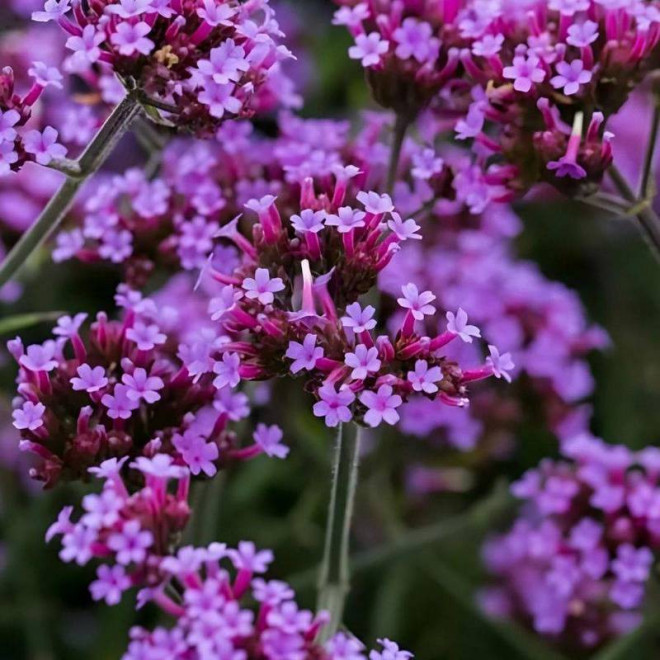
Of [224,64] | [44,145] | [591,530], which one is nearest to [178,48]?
[224,64]

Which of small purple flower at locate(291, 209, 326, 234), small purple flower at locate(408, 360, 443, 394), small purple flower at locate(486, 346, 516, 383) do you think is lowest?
small purple flower at locate(486, 346, 516, 383)

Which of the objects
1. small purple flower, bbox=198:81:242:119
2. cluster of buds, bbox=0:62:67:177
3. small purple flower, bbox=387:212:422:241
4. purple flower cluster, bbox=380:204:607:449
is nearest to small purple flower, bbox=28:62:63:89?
cluster of buds, bbox=0:62:67:177

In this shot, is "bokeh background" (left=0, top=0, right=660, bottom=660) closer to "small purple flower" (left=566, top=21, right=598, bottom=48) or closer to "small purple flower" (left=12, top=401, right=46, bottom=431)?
"small purple flower" (left=566, top=21, right=598, bottom=48)

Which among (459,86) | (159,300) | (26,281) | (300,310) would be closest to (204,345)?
(300,310)

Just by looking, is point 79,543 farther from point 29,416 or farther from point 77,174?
point 77,174

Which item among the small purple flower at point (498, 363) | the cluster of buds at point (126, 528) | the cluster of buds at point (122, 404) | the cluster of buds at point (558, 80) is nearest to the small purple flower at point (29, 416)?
the cluster of buds at point (122, 404)

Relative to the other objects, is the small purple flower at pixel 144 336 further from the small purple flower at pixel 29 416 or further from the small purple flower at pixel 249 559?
the small purple flower at pixel 249 559

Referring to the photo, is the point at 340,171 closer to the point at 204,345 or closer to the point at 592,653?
the point at 204,345
